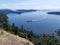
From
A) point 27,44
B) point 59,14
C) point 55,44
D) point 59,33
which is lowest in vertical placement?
point 59,14

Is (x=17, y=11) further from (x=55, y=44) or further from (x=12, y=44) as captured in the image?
(x=12, y=44)

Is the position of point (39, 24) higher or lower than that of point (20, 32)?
lower

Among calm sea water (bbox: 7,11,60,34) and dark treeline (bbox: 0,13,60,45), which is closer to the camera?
dark treeline (bbox: 0,13,60,45)

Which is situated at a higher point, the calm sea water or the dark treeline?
the dark treeline

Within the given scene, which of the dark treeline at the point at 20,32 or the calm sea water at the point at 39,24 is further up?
the dark treeline at the point at 20,32

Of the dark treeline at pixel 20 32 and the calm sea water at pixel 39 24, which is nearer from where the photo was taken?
the dark treeline at pixel 20 32

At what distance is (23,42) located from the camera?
693 cm

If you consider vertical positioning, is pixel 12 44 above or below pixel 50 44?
above

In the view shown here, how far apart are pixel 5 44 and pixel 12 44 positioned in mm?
298

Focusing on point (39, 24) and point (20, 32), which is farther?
point (39, 24)

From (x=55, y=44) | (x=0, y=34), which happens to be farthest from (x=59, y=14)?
(x=0, y=34)

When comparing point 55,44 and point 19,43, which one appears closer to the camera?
point 19,43

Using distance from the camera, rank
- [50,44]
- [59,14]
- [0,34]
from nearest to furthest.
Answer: [0,34], [50,44], [59,14]

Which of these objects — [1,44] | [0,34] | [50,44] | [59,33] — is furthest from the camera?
[59,33]
